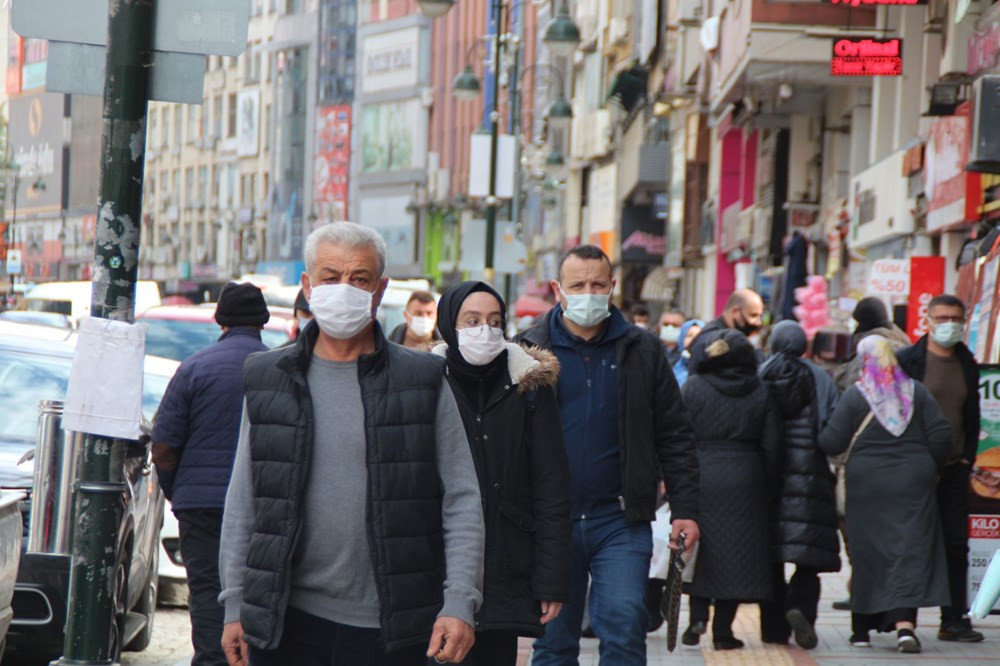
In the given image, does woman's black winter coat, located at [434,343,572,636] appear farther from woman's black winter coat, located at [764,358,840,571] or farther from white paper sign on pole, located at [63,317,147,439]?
woman's black winter coat, located at [764,358,840,571]

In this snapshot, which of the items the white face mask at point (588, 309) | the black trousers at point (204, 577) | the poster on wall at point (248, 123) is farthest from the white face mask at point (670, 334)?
the poster on wall at point (248, 123)

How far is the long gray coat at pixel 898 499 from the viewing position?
1105 cm

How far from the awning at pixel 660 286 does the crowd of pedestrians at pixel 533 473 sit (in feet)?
129

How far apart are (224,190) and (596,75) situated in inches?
3248

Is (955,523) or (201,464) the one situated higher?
(201,464)

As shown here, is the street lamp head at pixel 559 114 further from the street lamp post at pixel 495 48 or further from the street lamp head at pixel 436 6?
the street lamp head at pixel 436 6

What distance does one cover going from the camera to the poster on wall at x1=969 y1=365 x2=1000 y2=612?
1152 centimetres

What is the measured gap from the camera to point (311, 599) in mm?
5121

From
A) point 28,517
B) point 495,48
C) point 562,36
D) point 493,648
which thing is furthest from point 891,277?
point 493,648

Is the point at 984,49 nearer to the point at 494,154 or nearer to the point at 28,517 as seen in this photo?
the point at 494,154

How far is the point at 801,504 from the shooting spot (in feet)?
36.0

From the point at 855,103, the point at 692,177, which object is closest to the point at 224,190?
the point at 692,177

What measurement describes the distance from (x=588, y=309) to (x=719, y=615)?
3.79 metres

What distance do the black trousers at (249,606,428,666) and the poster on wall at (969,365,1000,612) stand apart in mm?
6990
